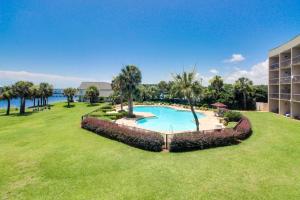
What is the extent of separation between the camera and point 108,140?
1666 centimetres

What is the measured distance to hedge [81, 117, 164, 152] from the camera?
13.7 m

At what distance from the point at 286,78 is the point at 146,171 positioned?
2929 centimetres

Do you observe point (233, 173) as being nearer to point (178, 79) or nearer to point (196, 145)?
point (196, 145)

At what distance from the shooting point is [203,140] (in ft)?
45.6

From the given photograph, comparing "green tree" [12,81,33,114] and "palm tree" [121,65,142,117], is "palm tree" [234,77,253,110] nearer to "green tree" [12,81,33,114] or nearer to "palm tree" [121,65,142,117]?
"palm tree" [121,65,142,117]

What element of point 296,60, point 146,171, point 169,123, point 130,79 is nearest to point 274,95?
point 296,60

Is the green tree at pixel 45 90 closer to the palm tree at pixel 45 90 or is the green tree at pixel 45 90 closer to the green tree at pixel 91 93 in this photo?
the palm tree at pixel 45 90

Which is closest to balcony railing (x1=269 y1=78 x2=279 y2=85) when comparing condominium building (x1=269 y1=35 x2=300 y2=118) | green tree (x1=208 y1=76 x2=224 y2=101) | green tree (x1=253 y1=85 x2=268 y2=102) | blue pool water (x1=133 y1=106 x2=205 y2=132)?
condominium building (x1=269 y1=35 x2=300 y2=118)

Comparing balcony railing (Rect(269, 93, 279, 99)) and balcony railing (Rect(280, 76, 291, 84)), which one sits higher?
balcony railing (Rect(280, 76, 291, 84))

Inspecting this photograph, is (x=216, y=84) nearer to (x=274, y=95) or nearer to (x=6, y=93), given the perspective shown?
(x=274, y=95)

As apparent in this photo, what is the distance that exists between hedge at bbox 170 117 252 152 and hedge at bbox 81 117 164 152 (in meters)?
1.18

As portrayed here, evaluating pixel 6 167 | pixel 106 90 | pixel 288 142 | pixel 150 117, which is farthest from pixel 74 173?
pixel 106 90

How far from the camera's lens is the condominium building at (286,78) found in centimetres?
2621

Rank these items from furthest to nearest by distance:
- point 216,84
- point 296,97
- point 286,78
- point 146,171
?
point 216,84 < point 286,78 < point 296,97 < point 146,171
